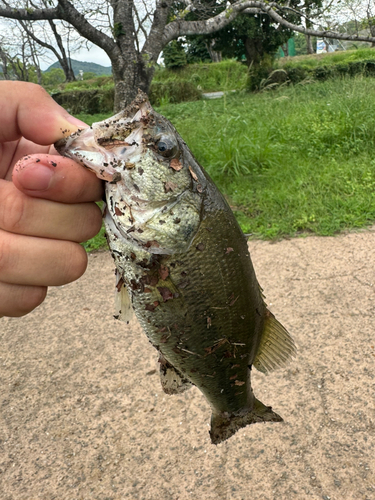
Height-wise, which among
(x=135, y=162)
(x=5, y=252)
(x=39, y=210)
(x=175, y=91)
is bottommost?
(x=5, y=252)

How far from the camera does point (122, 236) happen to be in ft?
4.14

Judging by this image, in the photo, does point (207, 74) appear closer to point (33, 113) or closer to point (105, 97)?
point (105, 97)

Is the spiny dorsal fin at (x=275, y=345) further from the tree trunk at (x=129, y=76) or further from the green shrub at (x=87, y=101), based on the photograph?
the green shrub at (x=87, y=101)

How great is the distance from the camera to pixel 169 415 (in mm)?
2568

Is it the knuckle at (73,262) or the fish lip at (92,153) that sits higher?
the fish lip at (92,153)

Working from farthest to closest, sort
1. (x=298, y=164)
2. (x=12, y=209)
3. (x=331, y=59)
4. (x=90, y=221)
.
Answer: (x=331, y=59) → (x=298, y=164) → (x=90, y=221) → (x=12, y=209)

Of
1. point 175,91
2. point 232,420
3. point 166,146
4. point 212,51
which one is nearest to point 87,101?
point 175,91

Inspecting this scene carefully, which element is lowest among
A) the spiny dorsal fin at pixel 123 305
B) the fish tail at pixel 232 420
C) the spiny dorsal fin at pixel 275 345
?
the fish tail at pixel 232 420

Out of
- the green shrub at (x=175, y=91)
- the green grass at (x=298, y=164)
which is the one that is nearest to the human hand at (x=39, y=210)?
the green grass at (x=298, y=164)

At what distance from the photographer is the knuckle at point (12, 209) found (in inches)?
49.3

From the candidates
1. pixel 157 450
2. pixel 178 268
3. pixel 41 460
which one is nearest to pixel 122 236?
pixel 178 268

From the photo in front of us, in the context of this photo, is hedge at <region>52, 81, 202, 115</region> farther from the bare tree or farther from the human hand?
the human hand

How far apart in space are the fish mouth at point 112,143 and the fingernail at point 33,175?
11cm

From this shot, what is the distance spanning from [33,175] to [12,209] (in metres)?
0.18
